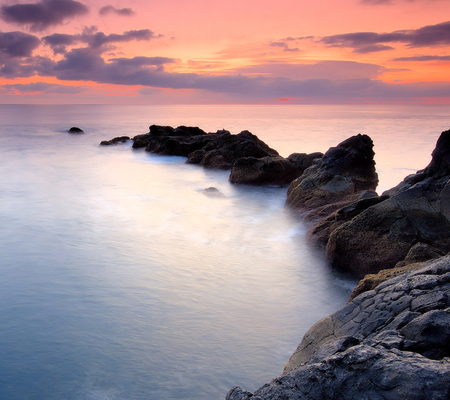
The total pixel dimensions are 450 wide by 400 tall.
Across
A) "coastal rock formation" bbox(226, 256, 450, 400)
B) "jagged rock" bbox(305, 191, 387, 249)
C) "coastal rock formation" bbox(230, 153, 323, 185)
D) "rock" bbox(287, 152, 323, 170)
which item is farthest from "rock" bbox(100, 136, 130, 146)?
"coastal rock formation" bbox(226, 256, 450, 400)

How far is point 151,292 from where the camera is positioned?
6223 millimetres

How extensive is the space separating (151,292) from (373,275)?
359cm

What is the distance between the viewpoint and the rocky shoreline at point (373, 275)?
7.47 ft

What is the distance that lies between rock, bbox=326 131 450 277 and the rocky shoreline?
0.05ft

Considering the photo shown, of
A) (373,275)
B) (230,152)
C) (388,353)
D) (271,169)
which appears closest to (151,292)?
(373,275)

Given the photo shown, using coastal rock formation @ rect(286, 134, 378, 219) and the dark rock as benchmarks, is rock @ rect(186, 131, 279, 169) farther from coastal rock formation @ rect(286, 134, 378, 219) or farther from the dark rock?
coastal rock formation @ rect(286, 134, 378, 219)

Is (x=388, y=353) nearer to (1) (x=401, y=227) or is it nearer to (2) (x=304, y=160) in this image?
(1) (x=401, y=227)

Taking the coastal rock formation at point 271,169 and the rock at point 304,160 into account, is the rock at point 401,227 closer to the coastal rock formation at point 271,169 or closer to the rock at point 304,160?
the coastal rock formation at point 271,169

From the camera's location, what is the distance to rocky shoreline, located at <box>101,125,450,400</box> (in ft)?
7.47

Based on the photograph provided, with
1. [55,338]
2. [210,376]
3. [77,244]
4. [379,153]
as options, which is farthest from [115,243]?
[379,153]

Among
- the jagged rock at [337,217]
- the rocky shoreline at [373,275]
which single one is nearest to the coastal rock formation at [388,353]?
the rocky shoreline at [373,275]

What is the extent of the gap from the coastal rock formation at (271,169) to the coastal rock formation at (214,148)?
10.9 ft

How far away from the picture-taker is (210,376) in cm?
425

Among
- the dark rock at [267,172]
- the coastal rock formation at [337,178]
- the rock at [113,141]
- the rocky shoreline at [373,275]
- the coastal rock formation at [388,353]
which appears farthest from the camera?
the rock at [113,141]
